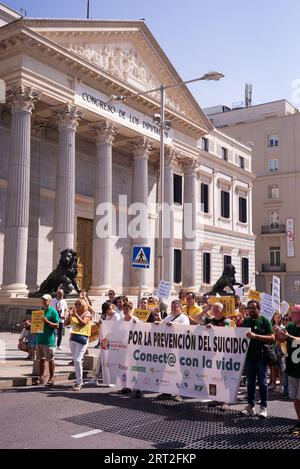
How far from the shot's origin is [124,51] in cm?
3144

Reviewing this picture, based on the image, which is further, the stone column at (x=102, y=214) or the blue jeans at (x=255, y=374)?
the stone column at (x=102, y=214)

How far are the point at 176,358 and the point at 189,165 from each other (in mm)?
29199

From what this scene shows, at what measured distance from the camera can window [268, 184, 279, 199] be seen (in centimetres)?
5528

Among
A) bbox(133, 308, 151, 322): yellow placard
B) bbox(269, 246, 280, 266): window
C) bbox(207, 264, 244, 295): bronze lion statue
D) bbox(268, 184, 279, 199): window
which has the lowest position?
bbox(133, 308, 151, 322): yellow placard

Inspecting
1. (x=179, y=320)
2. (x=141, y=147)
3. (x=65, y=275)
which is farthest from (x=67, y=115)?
(x=179, y=320)

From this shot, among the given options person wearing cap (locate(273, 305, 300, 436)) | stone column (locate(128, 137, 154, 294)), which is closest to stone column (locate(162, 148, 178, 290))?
stone column (locate(128, 137, 154, 294))

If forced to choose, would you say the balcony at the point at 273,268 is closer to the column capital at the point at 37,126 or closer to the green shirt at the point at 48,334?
the column capital at the point at 37,126

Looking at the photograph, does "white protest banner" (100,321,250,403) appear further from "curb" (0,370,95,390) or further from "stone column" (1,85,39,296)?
Answer: "stone column" (1,85,39,296)

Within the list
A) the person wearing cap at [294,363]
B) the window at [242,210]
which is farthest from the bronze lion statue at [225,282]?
the window at [242,210]

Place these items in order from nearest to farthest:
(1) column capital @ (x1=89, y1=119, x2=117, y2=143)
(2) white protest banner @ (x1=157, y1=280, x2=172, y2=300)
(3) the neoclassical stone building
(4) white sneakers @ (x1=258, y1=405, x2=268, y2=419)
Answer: (4) white sneakers @ (x1=258, y1=405, x2=268, y2=419) → (2) white protest banner @ (x1=157, y1=280, x2=172, y2=300) → (3) the neoclassical stone building → (1) column capital @ (x1=89, y1=119, x2=117, y2=143)

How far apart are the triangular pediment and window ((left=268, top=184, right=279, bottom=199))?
1992 cm

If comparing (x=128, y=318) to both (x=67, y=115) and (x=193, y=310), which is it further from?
(x=67, y=115)

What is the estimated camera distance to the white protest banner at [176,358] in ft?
29.1
